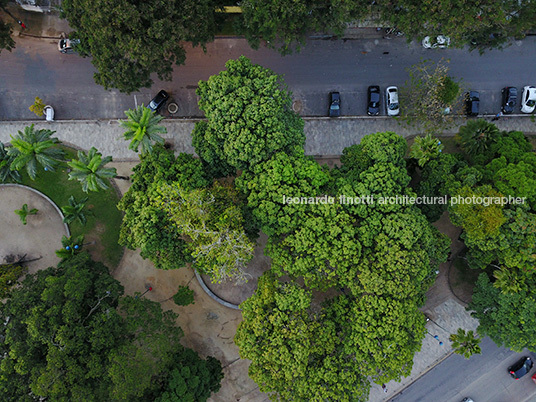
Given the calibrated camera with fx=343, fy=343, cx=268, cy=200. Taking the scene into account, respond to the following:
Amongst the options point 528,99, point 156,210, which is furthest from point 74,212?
point 528,99

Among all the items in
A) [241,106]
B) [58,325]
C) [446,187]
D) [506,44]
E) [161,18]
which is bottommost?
[58,325]

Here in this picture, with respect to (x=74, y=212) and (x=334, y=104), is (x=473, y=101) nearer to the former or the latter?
(x=334, y=104)

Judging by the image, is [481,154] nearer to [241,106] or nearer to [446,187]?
[446,187]

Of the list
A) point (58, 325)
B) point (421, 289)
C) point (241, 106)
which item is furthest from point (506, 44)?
point (58, 325)

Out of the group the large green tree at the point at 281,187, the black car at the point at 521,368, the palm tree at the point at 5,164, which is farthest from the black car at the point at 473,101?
the palm tree at the point at 5,164

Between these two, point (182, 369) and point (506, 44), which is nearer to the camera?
point (182, 369)

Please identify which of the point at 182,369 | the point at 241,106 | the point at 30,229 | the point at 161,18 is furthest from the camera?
the point at 30,229
